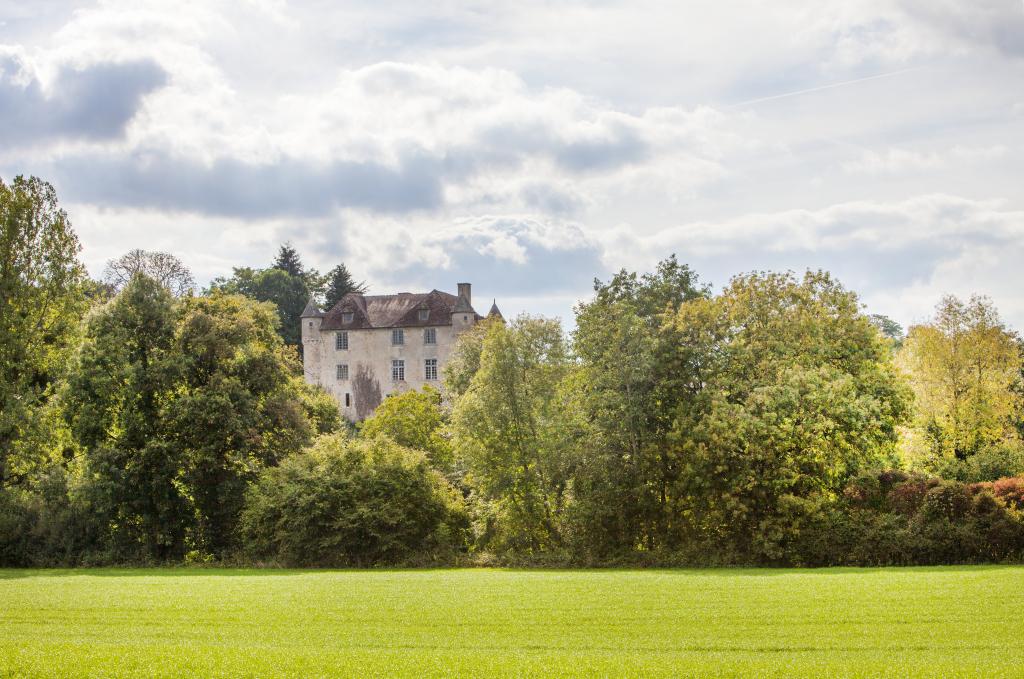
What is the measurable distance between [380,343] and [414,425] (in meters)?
34.9

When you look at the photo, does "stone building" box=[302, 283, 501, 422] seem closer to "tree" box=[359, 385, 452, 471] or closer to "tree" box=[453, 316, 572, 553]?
"tree" box=[359, 385, 452, 471]

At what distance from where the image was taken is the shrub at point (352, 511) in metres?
34.8

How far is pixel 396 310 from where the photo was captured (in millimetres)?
86438

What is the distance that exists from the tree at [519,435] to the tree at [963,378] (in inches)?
833

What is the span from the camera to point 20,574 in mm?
31703

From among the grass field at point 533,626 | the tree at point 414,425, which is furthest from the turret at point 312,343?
the grass field at point 533,626

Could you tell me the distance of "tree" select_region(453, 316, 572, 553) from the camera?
3556 cm

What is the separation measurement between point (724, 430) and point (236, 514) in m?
17.2

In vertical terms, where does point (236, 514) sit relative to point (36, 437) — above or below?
below

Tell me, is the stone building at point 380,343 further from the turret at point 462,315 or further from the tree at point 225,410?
the tree at point 225,410

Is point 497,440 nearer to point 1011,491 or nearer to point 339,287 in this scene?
point 1011,491

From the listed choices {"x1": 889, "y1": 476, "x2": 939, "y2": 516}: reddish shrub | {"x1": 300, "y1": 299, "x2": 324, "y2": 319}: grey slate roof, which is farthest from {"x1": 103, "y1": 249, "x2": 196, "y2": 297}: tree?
{"x1": 889, "y1": 476, "x2": 939, "y2": 516}: reddish shrub

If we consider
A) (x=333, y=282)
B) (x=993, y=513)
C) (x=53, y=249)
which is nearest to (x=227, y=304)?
(x=53, y=249)

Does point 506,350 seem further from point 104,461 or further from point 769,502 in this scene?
point 104,461
